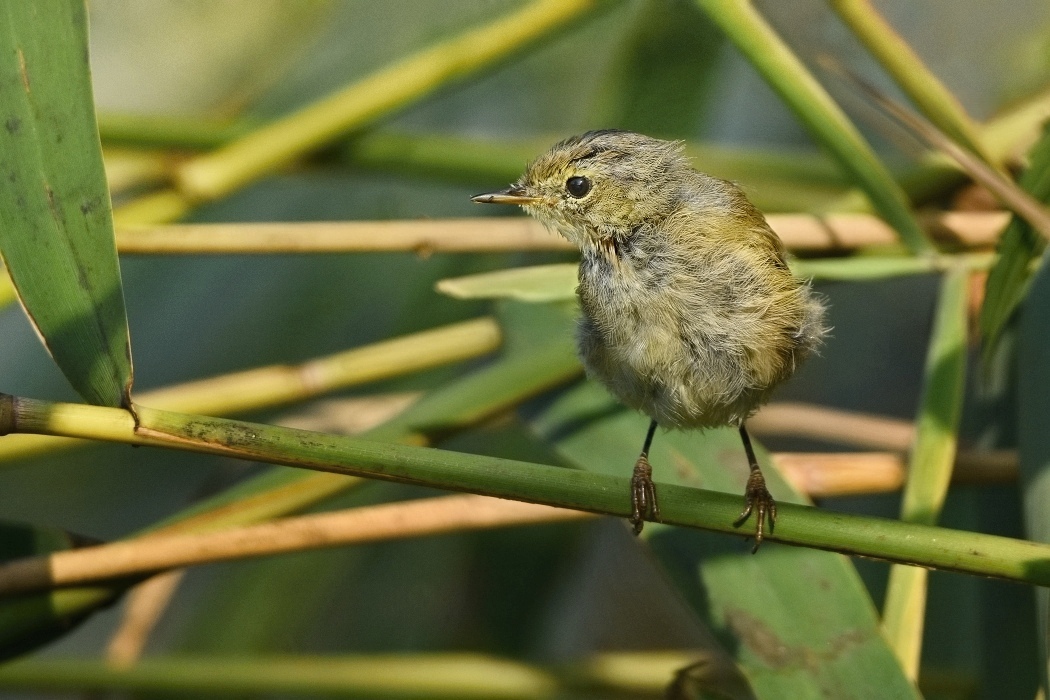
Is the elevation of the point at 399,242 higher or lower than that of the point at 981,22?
lower

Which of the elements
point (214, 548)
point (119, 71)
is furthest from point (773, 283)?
point (119, 71)

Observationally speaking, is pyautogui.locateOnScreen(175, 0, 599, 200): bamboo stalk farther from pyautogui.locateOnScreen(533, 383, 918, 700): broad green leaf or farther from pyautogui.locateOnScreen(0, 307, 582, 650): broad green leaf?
pyautogui.locateOnScreen(533, 383, 918, 700): broad green leaf

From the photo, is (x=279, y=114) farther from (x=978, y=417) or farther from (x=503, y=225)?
(x=978, y=417)

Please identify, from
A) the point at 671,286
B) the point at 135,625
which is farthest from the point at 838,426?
the point at 135,625

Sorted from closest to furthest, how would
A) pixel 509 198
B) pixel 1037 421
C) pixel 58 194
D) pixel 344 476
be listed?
pixel 58 194 → pixel 1037 421 → pixel 344 476 → pixel 509 198

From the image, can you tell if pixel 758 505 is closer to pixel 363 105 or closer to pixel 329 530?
pixel 329 530

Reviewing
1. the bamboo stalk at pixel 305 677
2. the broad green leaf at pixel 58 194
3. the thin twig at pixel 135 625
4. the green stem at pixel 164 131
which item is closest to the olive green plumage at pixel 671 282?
the broad green leaf at pixel 58 194

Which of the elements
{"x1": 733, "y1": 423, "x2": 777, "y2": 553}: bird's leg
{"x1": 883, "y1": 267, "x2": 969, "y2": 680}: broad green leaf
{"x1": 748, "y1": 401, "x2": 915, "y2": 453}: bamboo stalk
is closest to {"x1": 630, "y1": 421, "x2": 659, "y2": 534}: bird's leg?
{"x1": 733, "y1": 423, "x2": 777, "y2": 553}: bird's leg
